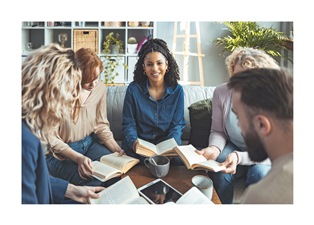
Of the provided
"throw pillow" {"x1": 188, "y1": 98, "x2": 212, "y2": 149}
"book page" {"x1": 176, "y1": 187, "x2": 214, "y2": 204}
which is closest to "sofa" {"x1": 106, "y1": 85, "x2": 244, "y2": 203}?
"throw pillow" {"x1": 188, "y1": 98, "x2": 212, "y2": 149}

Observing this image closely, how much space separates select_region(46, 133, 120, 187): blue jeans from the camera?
1.29 m

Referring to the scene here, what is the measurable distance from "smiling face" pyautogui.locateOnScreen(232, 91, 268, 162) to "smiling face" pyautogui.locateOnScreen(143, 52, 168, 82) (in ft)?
1.11

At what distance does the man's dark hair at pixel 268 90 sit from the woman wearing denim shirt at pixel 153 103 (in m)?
0.33

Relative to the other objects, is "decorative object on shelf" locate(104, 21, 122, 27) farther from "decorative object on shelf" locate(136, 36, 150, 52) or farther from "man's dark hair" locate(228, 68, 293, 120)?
"man's dark hair" locate(228, 68, 293, 120)

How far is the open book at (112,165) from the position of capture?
1296 mm

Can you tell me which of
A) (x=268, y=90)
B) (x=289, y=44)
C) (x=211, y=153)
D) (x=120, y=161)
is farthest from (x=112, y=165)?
(x=289, y=44)

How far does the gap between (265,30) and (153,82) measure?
1.51 feet

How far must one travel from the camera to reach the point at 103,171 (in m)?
1.30

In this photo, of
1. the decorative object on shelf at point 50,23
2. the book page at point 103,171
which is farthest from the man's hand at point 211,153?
the decorative object on shelf at point 50,23

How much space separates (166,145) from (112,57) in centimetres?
39

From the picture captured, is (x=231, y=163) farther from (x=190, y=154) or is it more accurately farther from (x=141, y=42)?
(x=141, y=42)
